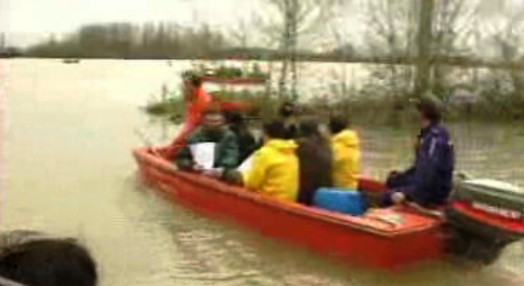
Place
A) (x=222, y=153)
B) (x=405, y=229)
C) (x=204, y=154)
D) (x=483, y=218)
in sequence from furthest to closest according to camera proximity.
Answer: (x=204, y=154) < (x=222, y=153) < (x=405, y=229) < (x=483, y=218)

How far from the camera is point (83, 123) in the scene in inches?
901

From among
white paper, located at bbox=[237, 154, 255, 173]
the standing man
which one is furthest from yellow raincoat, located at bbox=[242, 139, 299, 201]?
the standing man

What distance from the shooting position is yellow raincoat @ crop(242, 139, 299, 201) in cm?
Result: 927

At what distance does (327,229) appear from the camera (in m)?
8.56

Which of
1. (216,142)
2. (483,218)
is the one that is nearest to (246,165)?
(216,142)

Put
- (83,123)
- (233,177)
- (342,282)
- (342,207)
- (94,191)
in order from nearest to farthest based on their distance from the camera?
(342,282) → (342,207) → (233,177) → (94,191) → (83,123)

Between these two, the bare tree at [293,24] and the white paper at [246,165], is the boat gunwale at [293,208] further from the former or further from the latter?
the bare tree at [293,24]

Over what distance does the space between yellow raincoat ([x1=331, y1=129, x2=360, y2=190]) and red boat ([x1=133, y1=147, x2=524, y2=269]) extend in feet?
2.59

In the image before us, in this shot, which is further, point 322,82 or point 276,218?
point 322,82

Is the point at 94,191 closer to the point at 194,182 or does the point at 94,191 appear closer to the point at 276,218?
the point at 194,182

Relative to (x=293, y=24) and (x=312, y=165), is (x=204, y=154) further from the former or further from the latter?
(x=293, y=24)

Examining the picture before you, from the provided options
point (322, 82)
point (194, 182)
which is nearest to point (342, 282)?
point (194, 182)

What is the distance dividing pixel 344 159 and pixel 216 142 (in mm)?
2217

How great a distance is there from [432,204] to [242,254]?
181 cm
